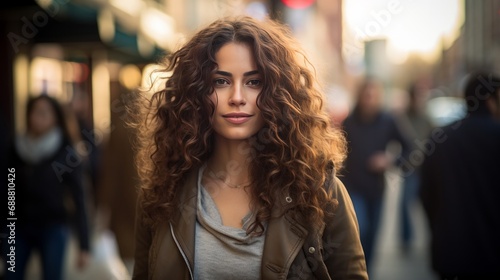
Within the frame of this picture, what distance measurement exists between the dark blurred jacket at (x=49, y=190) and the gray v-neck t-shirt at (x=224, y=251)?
2.46 metres

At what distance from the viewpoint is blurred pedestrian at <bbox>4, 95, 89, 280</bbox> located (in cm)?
405

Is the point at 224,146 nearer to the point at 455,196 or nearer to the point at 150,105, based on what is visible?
the point at 150,105

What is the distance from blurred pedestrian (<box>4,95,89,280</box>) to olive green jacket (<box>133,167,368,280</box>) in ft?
7.71

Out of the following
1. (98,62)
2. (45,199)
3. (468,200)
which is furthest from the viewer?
(98,62)

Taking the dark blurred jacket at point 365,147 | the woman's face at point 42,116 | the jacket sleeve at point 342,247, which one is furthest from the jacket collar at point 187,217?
the dark blurred jacket at point 365,147

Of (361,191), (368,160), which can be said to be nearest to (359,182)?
(361,191)

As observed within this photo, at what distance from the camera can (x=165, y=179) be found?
2141 mm

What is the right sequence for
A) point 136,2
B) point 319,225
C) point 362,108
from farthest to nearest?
point 136,2 → point 362,108 → point 319,225

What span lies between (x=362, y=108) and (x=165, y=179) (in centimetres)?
357

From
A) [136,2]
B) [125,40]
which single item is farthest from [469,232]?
[136,2]

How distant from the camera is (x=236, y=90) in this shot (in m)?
1.95

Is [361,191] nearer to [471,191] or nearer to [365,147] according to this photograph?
[365,147]

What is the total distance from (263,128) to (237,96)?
18 centimetres

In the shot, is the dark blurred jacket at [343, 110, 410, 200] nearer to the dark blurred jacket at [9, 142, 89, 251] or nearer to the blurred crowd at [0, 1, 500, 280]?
the blurred crowd at [0, 1, 500, 280]
